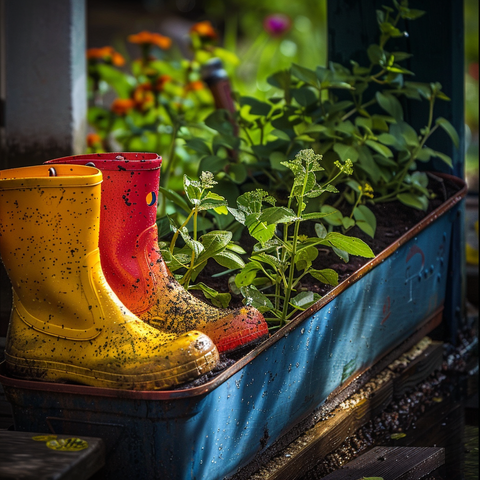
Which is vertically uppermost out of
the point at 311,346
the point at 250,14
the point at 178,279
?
the point at 250,14

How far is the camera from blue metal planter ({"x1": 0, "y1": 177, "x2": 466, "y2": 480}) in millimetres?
1226

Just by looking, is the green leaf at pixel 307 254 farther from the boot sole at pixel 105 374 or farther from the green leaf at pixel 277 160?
the green leaf at pixel 277 160

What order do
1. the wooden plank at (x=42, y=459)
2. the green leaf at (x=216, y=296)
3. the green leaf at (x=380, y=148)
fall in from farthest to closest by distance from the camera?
the green leaf at (x=380, y=148), the green leaf at (x=216, y=296), the wooden plank at (x=42, y=459)

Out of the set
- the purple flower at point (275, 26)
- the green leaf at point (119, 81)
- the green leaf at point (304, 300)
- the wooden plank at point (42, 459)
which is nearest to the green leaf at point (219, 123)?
the green leaf at point (304, 300)

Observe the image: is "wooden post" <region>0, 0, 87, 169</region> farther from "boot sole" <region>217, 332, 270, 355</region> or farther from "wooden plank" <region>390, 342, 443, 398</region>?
"boot sole" <region>217, 332, 270, 355</region>

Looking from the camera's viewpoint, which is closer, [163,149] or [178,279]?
[178,279]

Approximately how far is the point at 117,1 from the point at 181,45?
1.54m

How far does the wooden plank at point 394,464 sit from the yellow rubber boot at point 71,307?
51 centimetres

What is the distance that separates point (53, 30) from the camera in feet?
9.18

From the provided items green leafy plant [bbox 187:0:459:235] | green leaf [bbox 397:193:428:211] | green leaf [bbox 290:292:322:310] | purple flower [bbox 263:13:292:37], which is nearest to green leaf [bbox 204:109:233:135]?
green leafy plant [bbox 187:0:459:235]

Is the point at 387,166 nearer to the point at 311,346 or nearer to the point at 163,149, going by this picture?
the point at 311,346

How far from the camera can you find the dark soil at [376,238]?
1812 mm

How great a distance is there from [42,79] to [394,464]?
205 centimetres

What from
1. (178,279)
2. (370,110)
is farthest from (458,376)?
(178,279)
